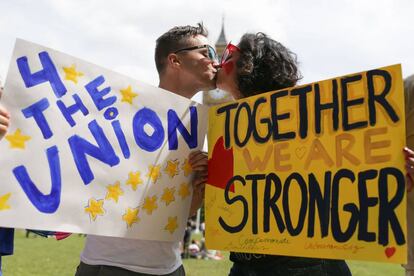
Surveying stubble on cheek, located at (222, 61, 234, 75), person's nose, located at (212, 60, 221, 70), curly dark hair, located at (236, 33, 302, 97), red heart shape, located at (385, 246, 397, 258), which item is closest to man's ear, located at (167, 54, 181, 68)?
person's nose, located at (212, 60, 221, 70)

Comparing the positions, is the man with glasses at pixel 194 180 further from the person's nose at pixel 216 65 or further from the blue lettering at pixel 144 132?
the blue lettering at pixel 144 132

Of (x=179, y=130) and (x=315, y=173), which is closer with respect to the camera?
(x=315, y=173)

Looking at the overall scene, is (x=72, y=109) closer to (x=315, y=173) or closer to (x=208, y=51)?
(x=208, y=51)

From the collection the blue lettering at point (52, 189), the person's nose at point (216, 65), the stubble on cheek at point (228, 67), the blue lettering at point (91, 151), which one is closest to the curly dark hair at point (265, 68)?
the stubble on cheek at point (228, 67)

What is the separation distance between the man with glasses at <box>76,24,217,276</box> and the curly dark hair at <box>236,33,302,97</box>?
A: 351 millimetres

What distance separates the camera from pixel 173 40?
284 centimetres

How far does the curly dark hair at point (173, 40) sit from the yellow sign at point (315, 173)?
2.14 feet

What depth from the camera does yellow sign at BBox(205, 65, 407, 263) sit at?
181cm

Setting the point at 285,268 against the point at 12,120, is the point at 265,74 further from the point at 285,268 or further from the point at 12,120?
the point at 12,120

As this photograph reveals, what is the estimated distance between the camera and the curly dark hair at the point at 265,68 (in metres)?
2.38

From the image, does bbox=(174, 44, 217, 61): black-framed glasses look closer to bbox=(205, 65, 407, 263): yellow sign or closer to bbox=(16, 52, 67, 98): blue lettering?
bbox=(205, 65, 407, 263): yellow sign

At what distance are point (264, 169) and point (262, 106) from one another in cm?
32

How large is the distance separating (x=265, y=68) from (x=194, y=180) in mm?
724

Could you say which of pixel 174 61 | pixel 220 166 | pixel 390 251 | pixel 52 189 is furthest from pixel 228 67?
pixel 390 251
